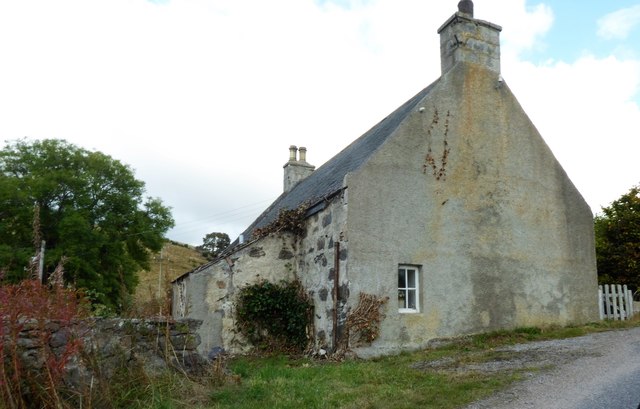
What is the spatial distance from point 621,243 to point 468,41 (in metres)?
10.6

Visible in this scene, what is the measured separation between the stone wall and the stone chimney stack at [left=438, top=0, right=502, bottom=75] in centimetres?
957

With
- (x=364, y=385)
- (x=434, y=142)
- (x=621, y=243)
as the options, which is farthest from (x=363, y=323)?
(x=621, y=243)

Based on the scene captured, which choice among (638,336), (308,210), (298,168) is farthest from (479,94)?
(298,168)

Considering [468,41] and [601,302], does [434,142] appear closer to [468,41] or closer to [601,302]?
[468,41]

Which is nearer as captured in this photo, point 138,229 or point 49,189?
point 49,189

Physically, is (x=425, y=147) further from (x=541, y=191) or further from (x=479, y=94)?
(x=541, y=191)

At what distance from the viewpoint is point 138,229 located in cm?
2911

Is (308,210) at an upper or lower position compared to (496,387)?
upper

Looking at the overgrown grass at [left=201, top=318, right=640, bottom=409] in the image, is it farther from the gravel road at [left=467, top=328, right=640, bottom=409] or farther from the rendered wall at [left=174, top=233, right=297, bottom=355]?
the rendered wall at [left=174, top=233, right=297, bottom=355]

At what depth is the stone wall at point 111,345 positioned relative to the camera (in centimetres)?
611

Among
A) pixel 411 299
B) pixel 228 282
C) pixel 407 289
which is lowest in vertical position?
pixel 411 299

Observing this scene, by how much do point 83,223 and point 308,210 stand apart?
52.7ft

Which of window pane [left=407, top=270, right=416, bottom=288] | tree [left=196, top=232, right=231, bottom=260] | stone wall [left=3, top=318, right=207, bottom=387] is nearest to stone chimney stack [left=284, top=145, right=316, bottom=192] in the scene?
window pane [left=407, top=270, right=416, bottom=288]

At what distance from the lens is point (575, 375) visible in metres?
7.26
